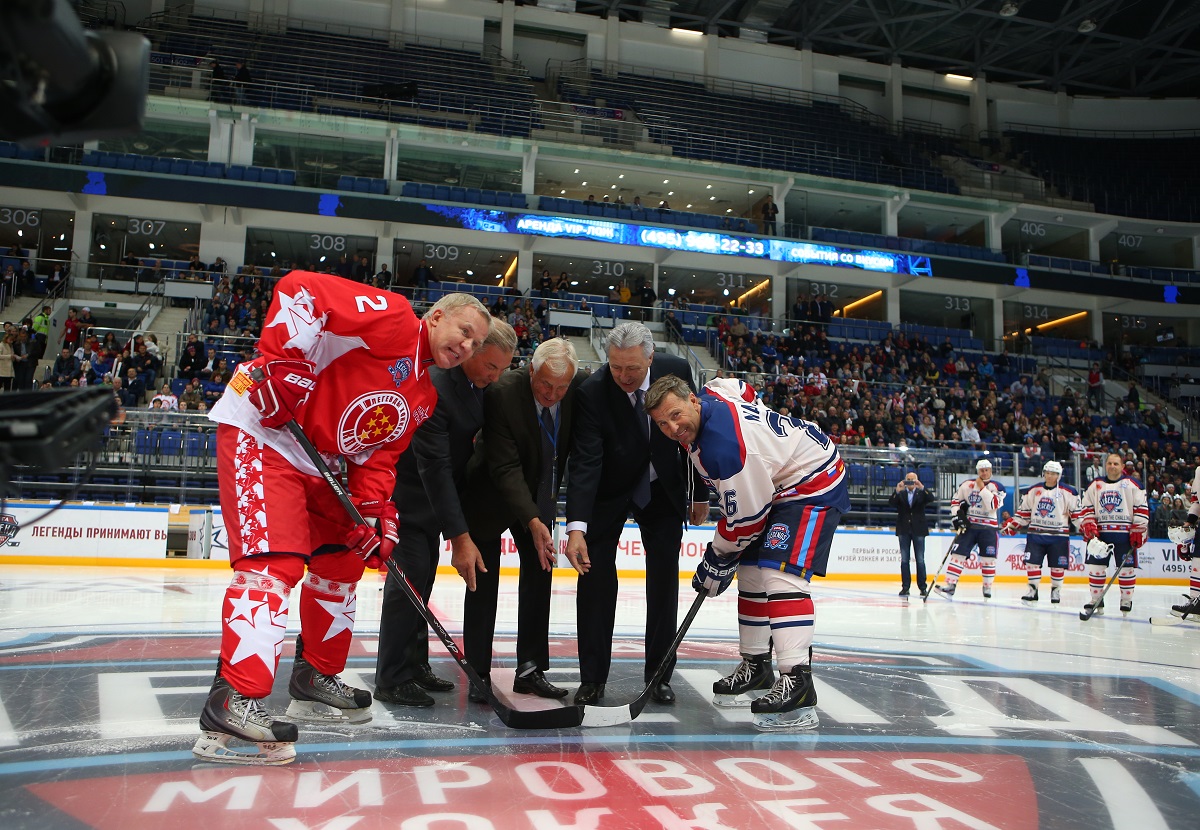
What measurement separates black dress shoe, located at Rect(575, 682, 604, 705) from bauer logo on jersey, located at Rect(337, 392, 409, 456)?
4.23 feet

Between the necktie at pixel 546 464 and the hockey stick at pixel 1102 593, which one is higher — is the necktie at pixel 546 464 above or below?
above

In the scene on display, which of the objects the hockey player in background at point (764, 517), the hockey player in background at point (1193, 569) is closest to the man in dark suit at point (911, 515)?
the hockey player in background at point (1193, 569)

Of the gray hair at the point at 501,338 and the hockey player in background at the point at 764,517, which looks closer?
the hockey player in background at the point at 764,517

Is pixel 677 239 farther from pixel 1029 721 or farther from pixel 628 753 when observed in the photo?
pixel 628 753

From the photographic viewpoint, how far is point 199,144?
22.5m

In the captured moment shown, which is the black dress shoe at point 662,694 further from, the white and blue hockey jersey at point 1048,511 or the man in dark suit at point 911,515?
the white and blue hockey jersey at point 1048,511

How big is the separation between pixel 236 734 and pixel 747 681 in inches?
78.1

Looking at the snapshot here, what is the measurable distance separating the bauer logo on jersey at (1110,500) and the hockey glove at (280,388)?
9.13 meters

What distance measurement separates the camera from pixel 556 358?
3371 millimetres

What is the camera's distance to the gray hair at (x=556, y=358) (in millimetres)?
3365

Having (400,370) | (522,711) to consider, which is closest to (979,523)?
(522,711)

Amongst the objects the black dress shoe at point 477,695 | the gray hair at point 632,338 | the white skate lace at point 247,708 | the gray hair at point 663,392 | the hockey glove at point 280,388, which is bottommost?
the black dress shoe at point 477,695

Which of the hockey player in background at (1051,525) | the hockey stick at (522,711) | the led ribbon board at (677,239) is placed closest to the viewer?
the hockey stick at (522,711)

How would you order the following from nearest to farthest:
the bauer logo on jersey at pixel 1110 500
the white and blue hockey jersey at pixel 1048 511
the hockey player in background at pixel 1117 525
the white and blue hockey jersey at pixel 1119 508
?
the hockey player in background at pixel 1117 525
the white and blue hockey jersey at pixel 1119 508
the bauer logo on jersey at pixel 1110 500
the white and blue hockey jersey at pixel 1048 511
